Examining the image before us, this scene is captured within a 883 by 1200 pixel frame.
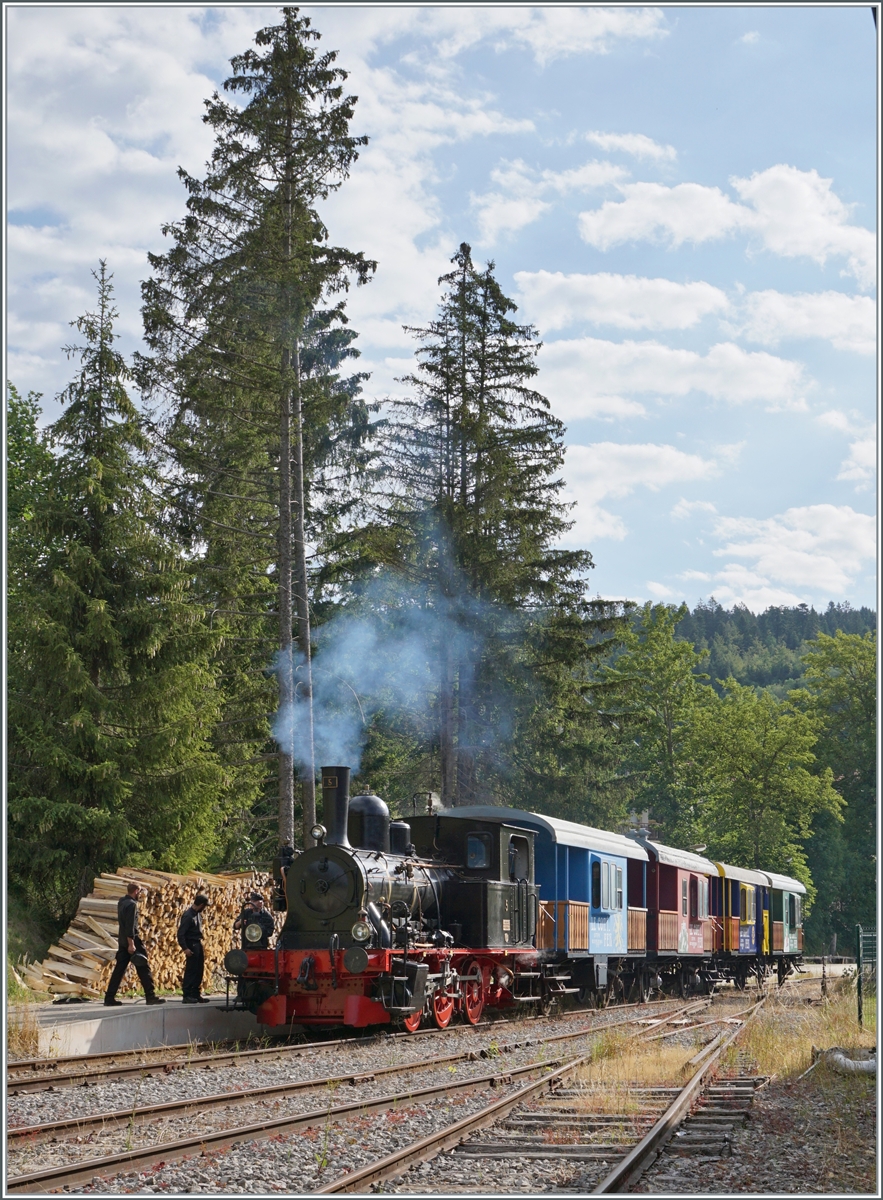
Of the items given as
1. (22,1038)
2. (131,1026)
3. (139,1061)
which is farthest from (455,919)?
(22,1038)

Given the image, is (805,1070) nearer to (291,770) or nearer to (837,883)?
(291,770)

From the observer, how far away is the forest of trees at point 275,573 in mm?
19672

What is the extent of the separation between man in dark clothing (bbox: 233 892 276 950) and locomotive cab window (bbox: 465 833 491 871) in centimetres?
308

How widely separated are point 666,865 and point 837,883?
1537 inches

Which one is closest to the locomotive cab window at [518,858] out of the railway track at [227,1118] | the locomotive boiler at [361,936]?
the locomotive boiler at [361,936]

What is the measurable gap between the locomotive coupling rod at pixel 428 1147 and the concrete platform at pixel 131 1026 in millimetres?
4227

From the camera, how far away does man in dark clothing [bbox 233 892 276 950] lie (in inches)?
560

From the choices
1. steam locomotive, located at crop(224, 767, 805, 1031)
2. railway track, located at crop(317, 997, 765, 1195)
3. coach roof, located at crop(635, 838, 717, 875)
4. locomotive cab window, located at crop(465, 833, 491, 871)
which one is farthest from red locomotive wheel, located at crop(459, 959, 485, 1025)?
coach roof, located at crop(635, 838, 717, 875)

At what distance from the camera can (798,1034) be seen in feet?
49.4

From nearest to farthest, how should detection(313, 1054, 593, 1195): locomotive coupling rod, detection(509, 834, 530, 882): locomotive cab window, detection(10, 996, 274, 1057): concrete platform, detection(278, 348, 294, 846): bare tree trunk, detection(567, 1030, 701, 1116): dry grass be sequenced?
1. detection(313, 1054, 593, 1195): locomotive coupling rod
2. detection(567, 1030, 701, 1116): dry grass
3. detection(10, 996, 274, 1057): concrete platform
4. detection(509, 834, 530, 882): locomotive cab window
5. detection(278, 348, 294, 846): bare tree trunk

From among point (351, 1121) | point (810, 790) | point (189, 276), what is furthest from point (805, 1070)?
point (810, 790)

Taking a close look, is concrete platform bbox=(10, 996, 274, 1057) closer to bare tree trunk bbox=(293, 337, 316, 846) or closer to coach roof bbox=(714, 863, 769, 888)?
bare tree trunk bbox=(293, 337, 316, 846)

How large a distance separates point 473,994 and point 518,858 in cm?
206

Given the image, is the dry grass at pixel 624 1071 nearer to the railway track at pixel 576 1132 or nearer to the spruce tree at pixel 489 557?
the railway track at pixel 576 1132
